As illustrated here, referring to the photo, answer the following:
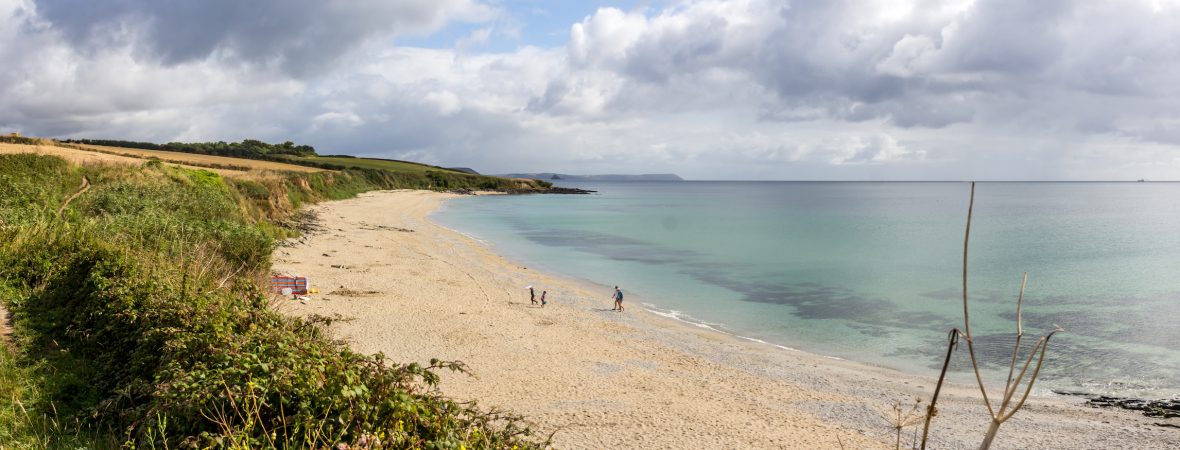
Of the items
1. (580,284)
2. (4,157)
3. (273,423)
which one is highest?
(4,157)

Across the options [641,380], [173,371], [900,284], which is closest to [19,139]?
[641,380]

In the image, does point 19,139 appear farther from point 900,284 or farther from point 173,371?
point 900,284

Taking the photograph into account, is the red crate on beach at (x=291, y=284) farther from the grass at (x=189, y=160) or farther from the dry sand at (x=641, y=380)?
the grass at (x=189, y=160)

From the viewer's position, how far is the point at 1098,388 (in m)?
17.5

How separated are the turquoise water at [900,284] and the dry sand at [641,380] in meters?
3.10

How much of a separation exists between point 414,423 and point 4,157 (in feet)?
91.1

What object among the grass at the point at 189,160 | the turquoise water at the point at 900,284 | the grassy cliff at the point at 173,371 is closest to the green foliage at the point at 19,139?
the grass at the point at 189,160

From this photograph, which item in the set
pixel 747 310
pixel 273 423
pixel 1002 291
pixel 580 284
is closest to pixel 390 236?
pixel 580 284

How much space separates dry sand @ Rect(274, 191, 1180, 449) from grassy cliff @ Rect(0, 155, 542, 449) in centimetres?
422

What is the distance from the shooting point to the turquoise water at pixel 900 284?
71.0 ft

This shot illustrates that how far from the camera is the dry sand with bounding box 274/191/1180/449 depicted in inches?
519

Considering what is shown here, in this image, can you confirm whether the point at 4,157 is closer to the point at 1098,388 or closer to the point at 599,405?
the point at 599,405

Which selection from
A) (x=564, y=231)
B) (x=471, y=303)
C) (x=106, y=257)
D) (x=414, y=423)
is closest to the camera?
(x=414, y=423)

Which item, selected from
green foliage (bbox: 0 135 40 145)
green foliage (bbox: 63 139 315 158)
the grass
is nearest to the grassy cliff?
green foliage (bbox: 0 135 40 145)
